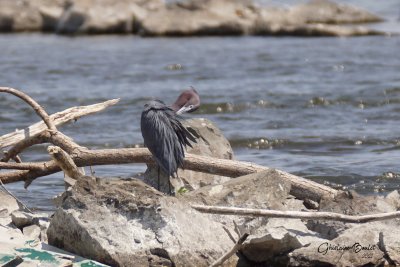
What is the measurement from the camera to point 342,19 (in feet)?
72.3

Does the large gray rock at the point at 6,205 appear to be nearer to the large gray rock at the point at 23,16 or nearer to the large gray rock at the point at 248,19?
the large gray rock at the point at 248,19

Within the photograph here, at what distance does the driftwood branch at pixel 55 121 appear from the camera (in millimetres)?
6664

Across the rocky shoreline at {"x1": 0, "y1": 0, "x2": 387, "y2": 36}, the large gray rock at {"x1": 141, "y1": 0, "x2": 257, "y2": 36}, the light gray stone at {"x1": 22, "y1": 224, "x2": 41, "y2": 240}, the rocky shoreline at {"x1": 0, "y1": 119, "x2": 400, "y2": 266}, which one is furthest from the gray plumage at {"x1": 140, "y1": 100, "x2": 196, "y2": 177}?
the large gray rock at {"x1": 141, "y1": 0, "x2": 257, "y2": 36}

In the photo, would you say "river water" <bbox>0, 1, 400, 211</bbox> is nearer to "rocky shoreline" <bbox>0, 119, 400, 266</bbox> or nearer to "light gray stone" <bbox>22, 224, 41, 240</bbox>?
"light gray stone" <bbox>22, 224, 41, 240</bbox>

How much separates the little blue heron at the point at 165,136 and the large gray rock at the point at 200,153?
1.12 ft

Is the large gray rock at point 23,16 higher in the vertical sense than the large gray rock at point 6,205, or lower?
lower

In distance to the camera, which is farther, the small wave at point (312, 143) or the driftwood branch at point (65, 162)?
the small wave at point (312, 143)

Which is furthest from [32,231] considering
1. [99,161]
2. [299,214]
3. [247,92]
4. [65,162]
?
[247,92]

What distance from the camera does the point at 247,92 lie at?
42.8 ft

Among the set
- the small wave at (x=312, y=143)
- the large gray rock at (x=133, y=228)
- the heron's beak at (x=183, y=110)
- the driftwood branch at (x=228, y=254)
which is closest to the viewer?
the driftwood branch at (x=228, y=254)

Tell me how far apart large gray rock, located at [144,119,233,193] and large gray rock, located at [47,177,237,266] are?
3.86ft

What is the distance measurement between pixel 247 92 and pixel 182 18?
25.6ft

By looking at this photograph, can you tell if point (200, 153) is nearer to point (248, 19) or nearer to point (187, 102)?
point (187, 102)

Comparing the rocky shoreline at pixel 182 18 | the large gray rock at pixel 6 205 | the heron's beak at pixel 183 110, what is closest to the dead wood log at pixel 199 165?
the large gray rock at pixel 6 205
